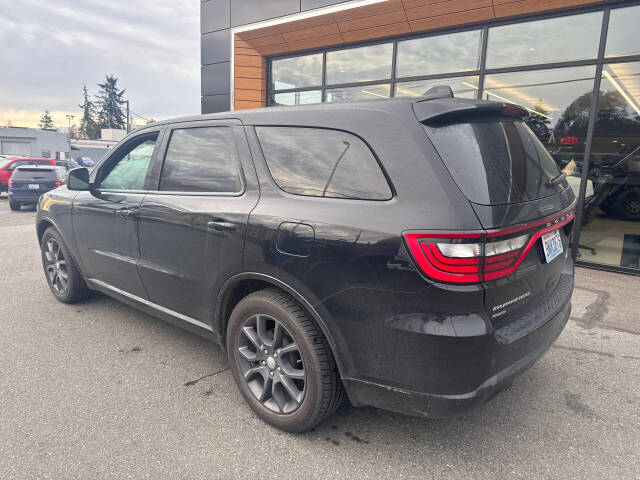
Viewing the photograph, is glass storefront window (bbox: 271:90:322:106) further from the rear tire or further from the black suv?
the black suv

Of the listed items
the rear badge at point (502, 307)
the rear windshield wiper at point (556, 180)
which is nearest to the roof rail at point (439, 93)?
the rear windshield wiper at point (556, 180)

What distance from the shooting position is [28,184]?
12.2 meters

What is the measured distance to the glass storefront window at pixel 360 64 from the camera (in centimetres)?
785

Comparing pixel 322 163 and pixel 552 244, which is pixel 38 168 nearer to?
pixel 322 163

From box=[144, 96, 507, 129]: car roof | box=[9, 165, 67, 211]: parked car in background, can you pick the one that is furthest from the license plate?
box=[9, 165, 67, 211]: parked car in background

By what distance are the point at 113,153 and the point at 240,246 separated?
6.27 feet

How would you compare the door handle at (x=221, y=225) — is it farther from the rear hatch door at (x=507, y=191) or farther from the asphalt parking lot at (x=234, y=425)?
the rear hatch door at (x=507, y=191)

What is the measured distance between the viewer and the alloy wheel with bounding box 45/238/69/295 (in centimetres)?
420

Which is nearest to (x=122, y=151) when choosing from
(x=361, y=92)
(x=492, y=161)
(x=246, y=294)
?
(x=246, y=294)

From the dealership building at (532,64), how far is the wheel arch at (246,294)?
17.5 ft

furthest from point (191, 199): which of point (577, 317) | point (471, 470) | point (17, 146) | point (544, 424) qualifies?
point (17, 146)

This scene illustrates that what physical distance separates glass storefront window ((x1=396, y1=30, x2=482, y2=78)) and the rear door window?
5.53 meters

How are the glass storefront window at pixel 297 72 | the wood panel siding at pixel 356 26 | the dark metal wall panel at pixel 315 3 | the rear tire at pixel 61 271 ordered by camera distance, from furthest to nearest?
the glass storefront window at pixel 297 72 < the dark metal wall panel at pixel 315 3 < the wood panel siding at pixel 356 26 < the rear tire at pixel 61 271

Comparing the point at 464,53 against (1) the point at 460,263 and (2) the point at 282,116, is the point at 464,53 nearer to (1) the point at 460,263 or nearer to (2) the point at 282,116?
(2) the point at 282,116
